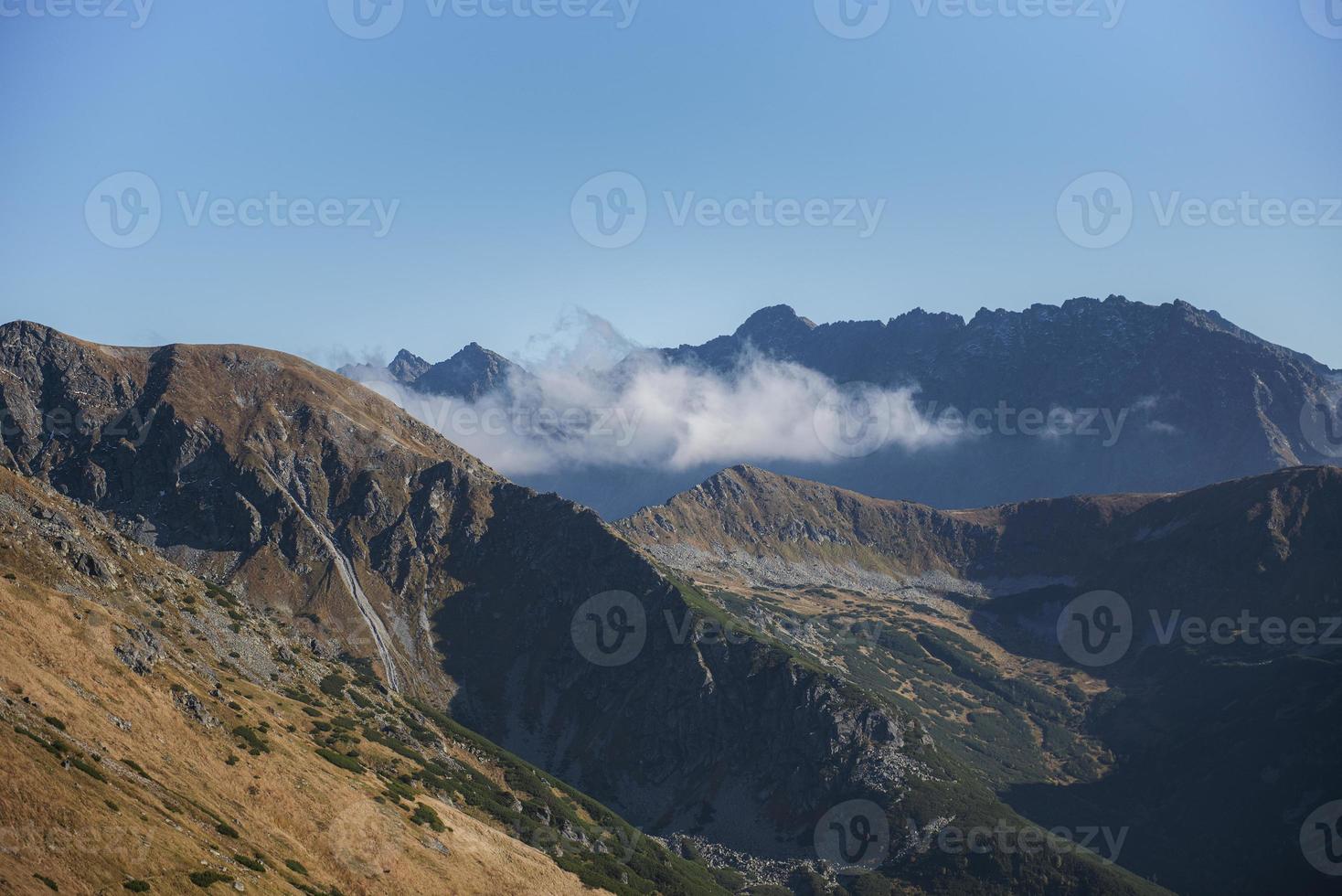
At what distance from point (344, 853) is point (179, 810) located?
2514cm

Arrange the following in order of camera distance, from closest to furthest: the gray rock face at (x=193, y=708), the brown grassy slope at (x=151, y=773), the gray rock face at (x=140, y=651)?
the brown grassy slope at (x=151, y=773) → the gray rock face at (x=140, y=651) → the gray rock face at (x=193, y=708)

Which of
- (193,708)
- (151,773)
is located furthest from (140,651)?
(151,773)

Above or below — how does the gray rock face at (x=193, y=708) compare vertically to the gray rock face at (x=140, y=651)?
below

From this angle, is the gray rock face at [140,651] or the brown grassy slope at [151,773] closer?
the brown grassy slope at [151,773]

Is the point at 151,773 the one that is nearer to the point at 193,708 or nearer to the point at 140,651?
the point at 193,708

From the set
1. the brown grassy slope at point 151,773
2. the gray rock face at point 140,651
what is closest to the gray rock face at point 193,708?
the brown grassy slope at point 151,773

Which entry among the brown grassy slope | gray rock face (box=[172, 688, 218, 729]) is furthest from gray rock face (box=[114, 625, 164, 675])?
gray rock face (box=[172, 688, 218, 729])

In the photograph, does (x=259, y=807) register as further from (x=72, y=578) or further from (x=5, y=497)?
(x=5, y=497)

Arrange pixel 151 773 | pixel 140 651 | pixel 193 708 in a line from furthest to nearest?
pixel 140 651 < pixel 193 708 < pixel 151 773

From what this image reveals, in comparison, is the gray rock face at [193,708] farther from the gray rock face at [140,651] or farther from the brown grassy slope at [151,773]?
the gray rock face at [140,651]

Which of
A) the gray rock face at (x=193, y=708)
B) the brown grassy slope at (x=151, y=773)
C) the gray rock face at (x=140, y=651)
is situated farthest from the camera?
the gray rock face at (x=193, y=708)

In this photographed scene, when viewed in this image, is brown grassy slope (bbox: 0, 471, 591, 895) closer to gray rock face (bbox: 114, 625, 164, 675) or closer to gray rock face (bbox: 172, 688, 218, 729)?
gray rock face (bbox: 172, 688, 218, 729)

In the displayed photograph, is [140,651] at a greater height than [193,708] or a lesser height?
greater

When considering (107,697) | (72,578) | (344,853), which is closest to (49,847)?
(107,697)
